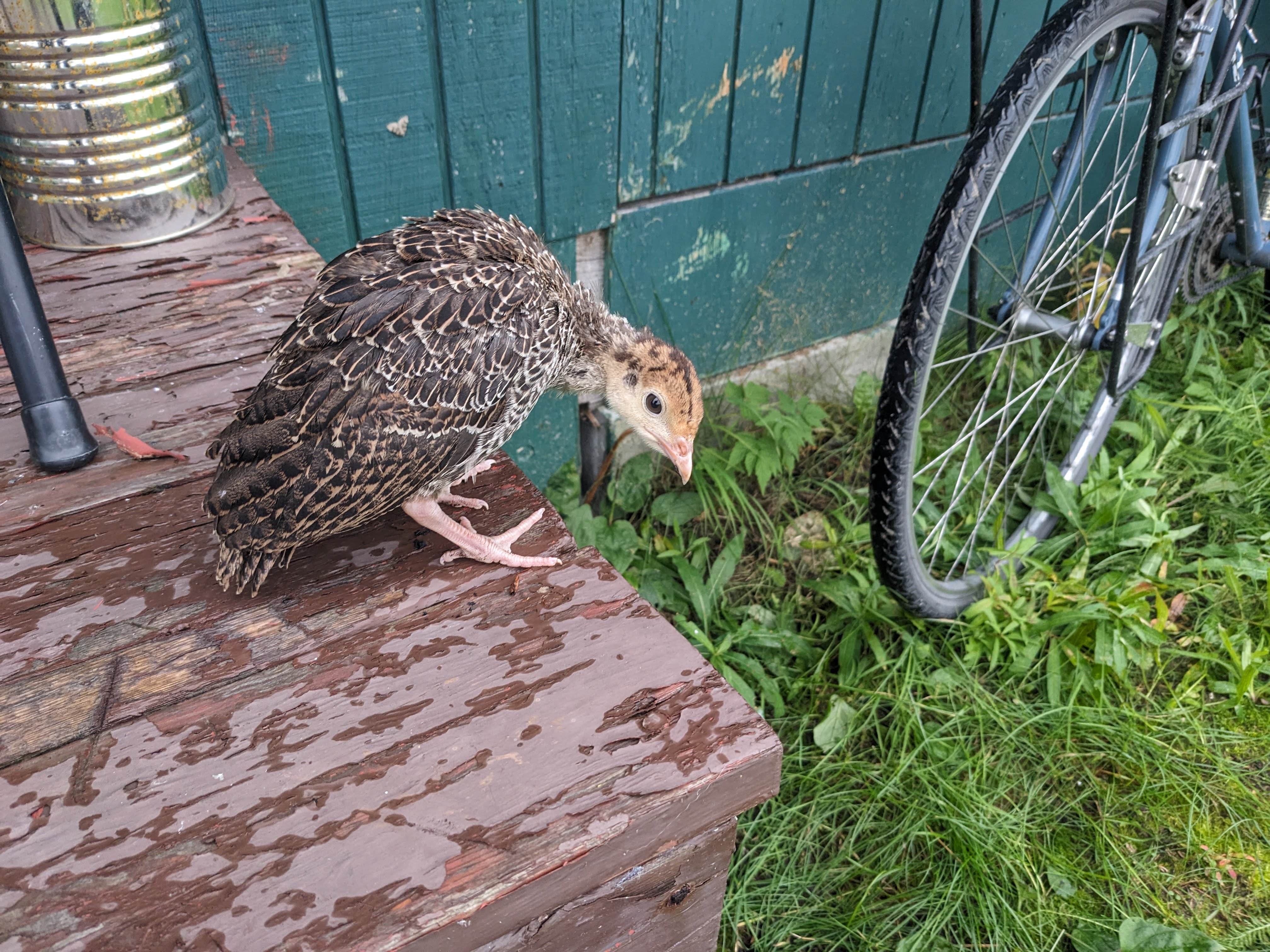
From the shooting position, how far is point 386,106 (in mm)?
2723

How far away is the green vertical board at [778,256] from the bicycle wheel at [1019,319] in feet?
1.55

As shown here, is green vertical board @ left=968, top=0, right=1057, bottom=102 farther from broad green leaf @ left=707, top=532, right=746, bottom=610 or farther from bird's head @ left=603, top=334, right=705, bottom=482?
bird's head @ left=603, top=334, right=705, bottom=482

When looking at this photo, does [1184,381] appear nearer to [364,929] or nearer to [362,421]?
[362,421]

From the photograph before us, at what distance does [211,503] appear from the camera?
5.16ft

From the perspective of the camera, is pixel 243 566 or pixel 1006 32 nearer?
pixel 243 566

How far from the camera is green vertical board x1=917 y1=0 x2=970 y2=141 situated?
145 inches

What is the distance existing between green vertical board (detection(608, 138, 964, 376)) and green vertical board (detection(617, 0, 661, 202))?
13 centimetres

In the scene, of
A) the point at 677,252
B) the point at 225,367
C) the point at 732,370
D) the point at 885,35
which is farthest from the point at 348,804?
the point at 885,35

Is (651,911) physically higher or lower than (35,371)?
lower

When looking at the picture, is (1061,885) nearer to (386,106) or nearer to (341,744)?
(341,744)

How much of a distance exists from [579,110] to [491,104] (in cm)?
31

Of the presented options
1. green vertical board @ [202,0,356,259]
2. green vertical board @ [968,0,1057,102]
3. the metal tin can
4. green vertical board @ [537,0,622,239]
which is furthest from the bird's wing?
green vertical board @ [968,0,1057,102]

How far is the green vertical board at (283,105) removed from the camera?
2.43 metres

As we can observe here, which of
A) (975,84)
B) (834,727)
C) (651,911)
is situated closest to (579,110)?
(975,84)
